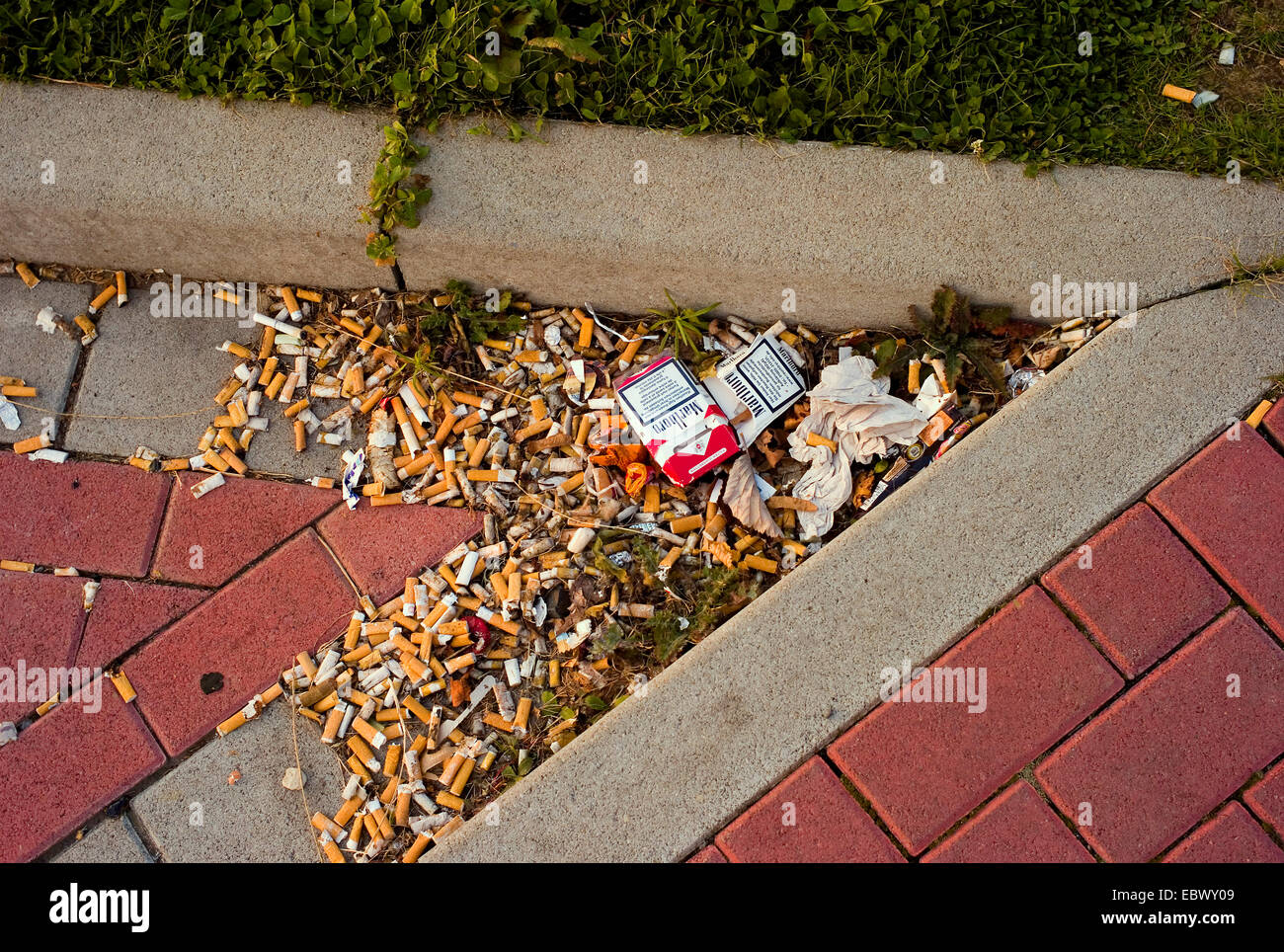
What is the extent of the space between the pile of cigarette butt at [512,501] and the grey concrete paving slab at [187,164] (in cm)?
35

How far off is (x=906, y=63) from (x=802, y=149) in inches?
16.9

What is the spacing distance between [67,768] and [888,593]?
104 inches

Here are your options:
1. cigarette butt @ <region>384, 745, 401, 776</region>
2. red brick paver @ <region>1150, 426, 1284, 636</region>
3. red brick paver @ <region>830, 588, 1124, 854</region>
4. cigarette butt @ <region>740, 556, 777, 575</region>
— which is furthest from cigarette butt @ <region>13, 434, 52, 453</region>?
red brick paver @ <region>1150, 426, 1284, 636</region>

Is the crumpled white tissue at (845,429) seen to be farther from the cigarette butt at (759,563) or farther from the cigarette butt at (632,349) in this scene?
the cigarette butt at (632,349)

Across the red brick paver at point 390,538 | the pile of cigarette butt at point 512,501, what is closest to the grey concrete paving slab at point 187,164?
the pile of cigarette butt at point 512,501

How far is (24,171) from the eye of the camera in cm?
308

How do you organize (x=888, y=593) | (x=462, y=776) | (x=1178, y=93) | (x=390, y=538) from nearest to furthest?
1. (x=888, y=593)
2. (x=462, y=776)
3. (x=1178, y=93)
4. (x=390, y=538)

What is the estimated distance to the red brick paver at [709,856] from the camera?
279 cm

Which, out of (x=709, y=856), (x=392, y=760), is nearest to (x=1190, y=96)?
(x=709, y=856)

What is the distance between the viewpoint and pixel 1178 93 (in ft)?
10.2

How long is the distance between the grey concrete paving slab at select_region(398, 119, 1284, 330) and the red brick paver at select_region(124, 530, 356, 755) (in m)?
1.14

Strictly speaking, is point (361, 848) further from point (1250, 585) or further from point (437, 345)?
point (1250, 585)

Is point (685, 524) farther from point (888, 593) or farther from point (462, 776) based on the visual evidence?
point (462, 776)

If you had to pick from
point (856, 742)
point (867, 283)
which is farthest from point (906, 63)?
point (856, 742)
